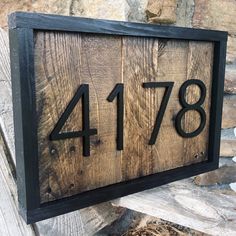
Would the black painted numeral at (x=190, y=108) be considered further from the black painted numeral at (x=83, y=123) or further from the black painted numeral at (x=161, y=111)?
the black painted numeral at (x=83, y=123)

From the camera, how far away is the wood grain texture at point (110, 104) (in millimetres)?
505

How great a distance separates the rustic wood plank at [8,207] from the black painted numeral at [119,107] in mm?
218

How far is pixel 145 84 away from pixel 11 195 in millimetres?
324

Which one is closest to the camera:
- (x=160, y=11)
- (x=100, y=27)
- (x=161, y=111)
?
(x=100, y=27)

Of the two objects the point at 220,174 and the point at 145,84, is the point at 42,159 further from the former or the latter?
the point at 220,174

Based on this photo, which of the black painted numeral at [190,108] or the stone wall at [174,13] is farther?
the stone wall at [174,13]

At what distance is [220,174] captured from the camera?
90cm

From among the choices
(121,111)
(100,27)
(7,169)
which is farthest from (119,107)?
(7,169)

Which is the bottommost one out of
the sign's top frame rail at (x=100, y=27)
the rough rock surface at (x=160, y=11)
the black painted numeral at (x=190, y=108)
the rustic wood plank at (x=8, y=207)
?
the rustic wood plank at (x=8, y=207)

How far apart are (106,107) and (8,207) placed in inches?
10.5

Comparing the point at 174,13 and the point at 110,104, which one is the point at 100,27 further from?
the point at 174,13

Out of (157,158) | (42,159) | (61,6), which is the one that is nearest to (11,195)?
(42,159)

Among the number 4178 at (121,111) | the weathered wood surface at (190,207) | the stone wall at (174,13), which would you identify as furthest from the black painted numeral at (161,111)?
the stone wall at (174,13)

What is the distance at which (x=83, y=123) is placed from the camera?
0.54 meters
